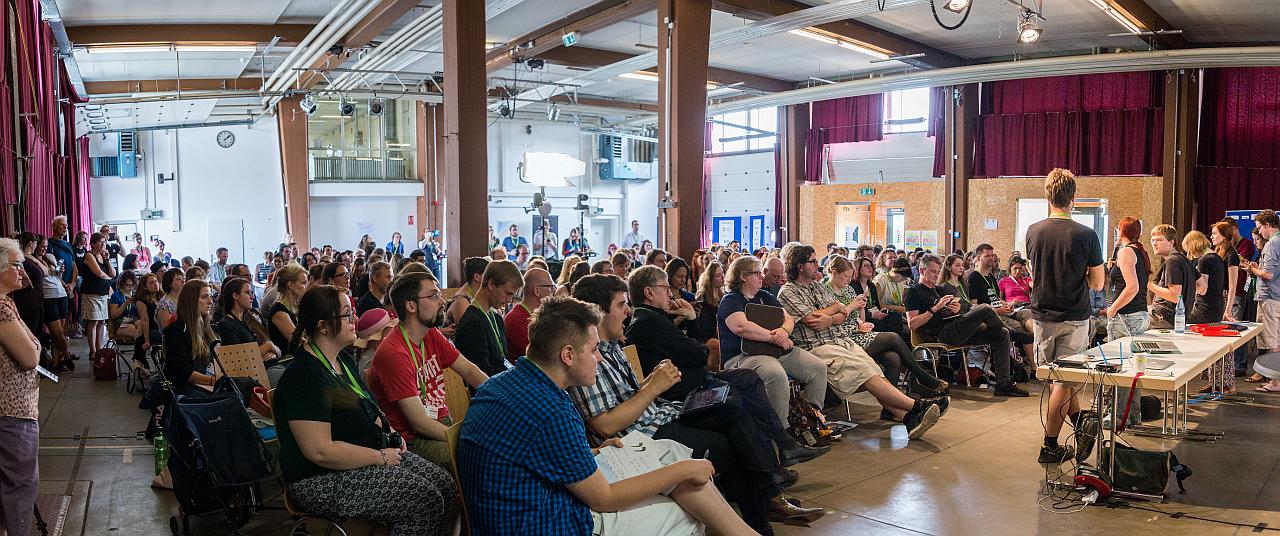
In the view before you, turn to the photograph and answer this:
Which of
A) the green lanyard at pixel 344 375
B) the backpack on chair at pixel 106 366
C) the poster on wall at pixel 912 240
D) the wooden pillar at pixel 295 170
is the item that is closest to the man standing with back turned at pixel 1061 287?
the green lanyard at pixel 344 375

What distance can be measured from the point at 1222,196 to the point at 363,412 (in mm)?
14055

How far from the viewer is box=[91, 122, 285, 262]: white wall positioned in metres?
19.0

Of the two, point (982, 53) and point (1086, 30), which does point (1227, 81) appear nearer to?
point (1086, 30)

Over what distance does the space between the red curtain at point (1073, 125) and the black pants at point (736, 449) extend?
41.7 feet

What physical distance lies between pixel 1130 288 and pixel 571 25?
8601 mm

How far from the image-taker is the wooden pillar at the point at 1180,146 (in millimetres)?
12984

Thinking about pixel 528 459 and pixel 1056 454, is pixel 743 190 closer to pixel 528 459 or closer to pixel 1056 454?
Result: pixel 1056 454

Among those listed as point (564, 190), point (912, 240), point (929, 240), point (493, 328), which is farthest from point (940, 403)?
point (564, 190)

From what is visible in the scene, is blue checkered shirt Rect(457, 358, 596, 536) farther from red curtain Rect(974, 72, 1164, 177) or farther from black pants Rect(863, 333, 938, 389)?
red curtain Rect(974, 72, 1164, 177)

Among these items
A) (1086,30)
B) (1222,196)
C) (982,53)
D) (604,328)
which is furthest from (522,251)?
(604,328)

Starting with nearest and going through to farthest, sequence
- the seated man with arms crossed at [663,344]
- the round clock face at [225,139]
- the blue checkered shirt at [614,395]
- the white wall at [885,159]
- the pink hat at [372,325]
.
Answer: the blue checkered shirt at [614,395] < the seated man with arms crossed at [663,344] < the pink hat at [372,325] < the white wall at [885,159] < the round clock face at [225,139]

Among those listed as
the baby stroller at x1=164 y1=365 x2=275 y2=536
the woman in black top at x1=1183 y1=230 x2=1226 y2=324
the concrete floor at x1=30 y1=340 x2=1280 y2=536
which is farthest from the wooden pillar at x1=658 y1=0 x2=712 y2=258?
the baby stroller at x1=164 y1=365 x2=275 y2=536

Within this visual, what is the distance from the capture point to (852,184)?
56.5 ft

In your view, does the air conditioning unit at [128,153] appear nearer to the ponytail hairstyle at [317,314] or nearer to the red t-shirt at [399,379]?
the red t-shirt at [399,379]
